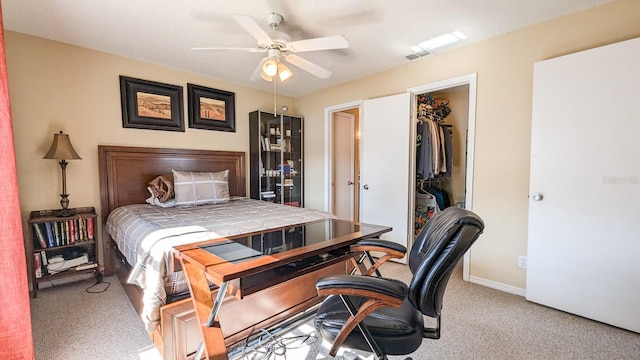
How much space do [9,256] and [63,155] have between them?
6.29 ft

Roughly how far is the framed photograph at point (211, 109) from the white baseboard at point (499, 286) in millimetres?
3694

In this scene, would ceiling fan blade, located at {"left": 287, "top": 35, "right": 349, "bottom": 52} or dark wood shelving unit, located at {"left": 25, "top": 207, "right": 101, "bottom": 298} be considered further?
dark wood shelving unit, located at {"left": 25, "top": 207, "right": 101, "bottom": 298}

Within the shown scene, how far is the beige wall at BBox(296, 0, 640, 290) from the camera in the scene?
7.55 ft

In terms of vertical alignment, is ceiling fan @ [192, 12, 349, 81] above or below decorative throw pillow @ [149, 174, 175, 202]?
above

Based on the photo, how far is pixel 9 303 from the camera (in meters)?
1.16

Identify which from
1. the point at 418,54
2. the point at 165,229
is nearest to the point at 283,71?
the point at 165,229

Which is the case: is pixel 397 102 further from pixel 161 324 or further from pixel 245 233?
pixel 161 324

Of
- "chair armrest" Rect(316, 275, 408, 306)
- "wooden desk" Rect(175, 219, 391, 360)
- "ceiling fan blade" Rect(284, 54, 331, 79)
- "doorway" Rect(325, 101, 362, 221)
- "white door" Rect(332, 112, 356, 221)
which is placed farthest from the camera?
"white door" Rect(332, 112, 356, 221)

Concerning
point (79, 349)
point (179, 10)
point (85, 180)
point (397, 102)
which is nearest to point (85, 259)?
point (85, 180)

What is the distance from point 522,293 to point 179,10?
3914 millimetres

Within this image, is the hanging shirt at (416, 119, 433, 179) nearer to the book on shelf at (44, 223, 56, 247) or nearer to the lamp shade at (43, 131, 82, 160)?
the lamp shade at (43, 131, 82, 160)

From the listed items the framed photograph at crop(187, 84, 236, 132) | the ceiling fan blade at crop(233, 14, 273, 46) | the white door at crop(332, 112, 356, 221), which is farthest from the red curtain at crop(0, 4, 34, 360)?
the white door at crop(332, 112, 356, 221)

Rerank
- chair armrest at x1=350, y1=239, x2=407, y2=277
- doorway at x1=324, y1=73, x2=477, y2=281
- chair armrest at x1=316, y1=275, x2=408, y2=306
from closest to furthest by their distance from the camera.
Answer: chair armrest at x1=316, y1=275, x2=408, y2=306 < chair armrest at x1=350, y1=239, x2=407, y2=277 < doorway at x1=324, y1=73, x2=477, y2=281

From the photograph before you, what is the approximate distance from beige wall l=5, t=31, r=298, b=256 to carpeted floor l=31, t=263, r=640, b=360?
1099mm
